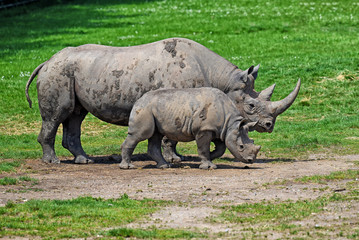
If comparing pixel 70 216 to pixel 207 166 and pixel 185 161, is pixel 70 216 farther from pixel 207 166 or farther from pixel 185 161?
pixel 185 161

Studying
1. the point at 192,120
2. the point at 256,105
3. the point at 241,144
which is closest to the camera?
the point at 192,120

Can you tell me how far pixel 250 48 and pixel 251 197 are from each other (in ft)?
55.7

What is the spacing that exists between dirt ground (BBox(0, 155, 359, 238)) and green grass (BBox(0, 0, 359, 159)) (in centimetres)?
170

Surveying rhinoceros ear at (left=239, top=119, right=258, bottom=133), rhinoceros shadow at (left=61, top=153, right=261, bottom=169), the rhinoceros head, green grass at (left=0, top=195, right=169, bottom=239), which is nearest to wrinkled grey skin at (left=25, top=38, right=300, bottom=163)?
the rhinoceros head

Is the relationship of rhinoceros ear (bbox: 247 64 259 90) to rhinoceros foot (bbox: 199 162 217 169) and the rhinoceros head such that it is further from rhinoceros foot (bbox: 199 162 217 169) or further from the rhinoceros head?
rhinoceros foot (bbox: 199 162 217 169)

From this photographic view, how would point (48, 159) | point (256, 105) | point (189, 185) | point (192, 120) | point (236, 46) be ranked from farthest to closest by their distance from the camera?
point (236, 46) < point (48, 159) < point (256, 105) < point (192, 120) < point (189, 185)

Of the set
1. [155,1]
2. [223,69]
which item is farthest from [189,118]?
[155,1]

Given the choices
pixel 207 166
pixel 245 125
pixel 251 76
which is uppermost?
pixel 251 76

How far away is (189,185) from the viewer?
11227mm

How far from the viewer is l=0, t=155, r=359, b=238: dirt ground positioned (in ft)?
30.8

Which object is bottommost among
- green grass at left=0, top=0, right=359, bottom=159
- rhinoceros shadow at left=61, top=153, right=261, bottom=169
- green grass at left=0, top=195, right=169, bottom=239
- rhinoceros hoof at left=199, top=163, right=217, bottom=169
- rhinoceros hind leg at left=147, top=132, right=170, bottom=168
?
green grass at left=0, top=0, right=359, bottom=159

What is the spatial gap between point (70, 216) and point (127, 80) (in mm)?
4679

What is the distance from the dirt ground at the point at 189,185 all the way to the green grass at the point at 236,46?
1.70 meters

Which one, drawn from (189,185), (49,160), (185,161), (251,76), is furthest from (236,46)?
(189,185)
